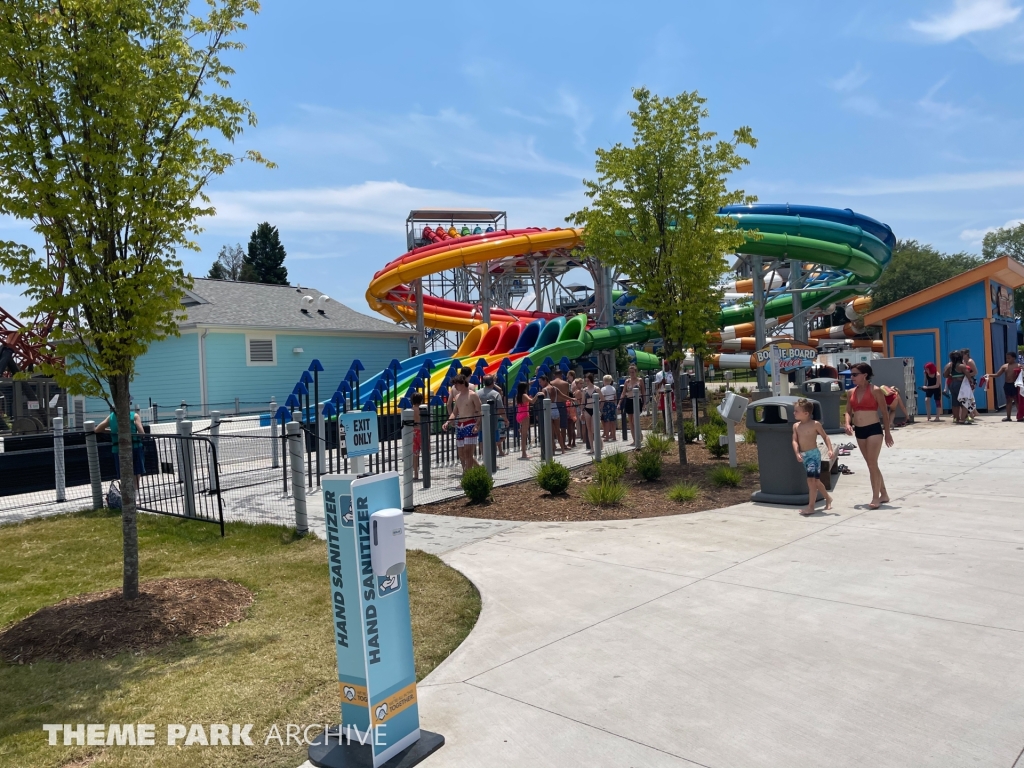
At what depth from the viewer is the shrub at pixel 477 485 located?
1022 centimetres

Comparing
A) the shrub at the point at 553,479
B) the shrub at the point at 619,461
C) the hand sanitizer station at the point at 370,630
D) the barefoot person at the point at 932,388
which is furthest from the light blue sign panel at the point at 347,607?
the barefoot person at the point at 932,388

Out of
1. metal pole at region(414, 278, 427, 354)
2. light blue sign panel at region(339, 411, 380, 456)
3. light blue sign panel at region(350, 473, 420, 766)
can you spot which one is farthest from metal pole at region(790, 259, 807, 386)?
light blue sign panel at region(350, 473, 420, 766)

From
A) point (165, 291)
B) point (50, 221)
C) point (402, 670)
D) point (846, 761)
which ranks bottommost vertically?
point (846, 761)

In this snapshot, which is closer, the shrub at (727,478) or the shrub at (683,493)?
the shrub at (683,493)

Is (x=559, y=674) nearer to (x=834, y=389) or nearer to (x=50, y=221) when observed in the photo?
(x=50, y=221)

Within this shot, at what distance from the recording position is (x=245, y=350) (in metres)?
28.3

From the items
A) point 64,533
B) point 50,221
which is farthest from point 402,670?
point 64,533

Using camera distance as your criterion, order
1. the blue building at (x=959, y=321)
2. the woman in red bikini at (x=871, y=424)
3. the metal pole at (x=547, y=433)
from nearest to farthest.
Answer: the woman in red bikini at (x=871, y=424)
the metal pole at (x=547, y=433)
the blue building at (x=959, y=321)

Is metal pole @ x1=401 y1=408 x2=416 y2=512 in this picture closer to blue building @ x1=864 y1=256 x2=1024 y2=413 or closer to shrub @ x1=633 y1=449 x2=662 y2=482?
shrub @ x1=633 y1=449 x2=662 y2=482

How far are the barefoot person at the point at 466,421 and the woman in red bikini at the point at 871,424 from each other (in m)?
5.33

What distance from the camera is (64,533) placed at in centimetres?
909

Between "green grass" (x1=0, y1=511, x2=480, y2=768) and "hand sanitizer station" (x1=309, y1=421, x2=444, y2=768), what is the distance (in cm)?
38

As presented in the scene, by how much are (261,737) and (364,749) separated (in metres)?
0.64

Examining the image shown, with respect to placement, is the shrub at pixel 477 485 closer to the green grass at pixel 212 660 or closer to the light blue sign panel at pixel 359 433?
the green grass at pixel 212 660
